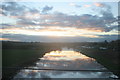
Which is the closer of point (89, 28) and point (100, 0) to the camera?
point (100, 0)

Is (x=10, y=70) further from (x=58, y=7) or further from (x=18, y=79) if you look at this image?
(x=58, y=7)

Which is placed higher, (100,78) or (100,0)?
(100,0)

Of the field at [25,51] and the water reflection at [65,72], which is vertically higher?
the field at [25,51]

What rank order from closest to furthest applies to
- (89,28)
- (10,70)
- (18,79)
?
(18,79) < (10,70) < (89,28)

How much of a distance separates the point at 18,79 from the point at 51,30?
2.14 m

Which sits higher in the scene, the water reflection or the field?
the field

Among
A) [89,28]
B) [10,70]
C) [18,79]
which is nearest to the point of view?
[18,79]

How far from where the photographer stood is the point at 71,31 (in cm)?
558

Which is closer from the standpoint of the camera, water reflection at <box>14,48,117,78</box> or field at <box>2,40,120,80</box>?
water reflection at <box>14,48,117,78</box>

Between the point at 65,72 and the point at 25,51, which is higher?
the point at 25,51

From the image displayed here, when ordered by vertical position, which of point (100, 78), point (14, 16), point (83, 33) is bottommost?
point (100, 78)

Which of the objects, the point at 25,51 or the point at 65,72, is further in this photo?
the point at 25,51

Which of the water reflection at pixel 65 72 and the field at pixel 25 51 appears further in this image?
the field at pixel 25 51

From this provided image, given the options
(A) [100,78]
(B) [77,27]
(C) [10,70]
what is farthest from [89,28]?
(C) [10,70]
